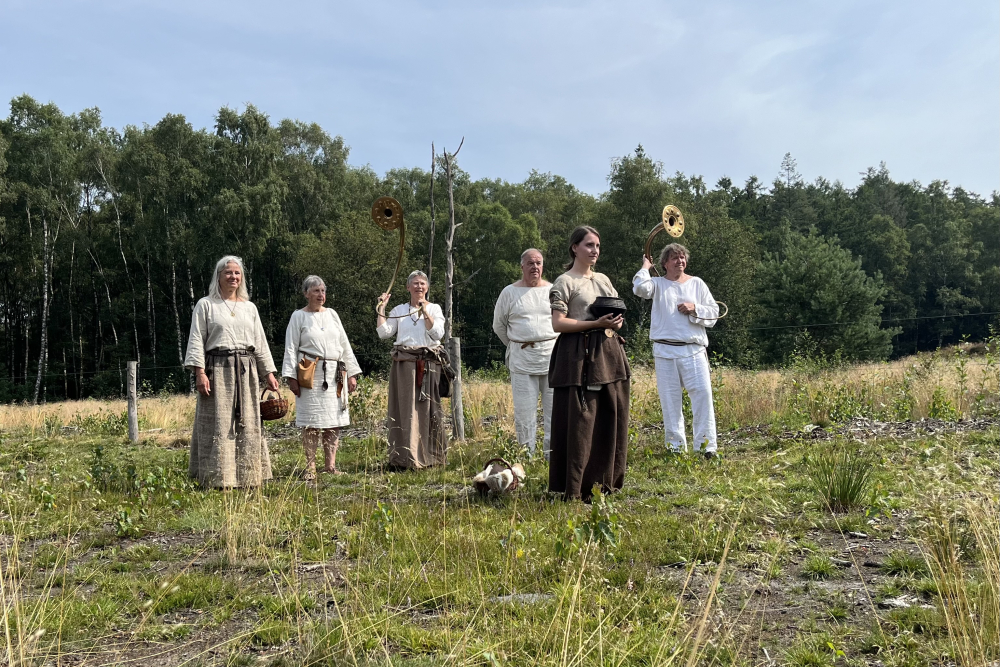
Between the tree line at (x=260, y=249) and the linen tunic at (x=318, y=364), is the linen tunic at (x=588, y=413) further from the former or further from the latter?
the tree line at (x=260, y=249)

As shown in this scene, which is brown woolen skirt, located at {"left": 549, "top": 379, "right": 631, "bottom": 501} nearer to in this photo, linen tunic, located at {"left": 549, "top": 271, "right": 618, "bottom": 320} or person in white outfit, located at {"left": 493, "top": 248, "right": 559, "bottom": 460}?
linen tunic, located at {"left": 549, "top": 271, "right": 618, "bottom": 320}

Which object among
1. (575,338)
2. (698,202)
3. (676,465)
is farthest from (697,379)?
(698,202)

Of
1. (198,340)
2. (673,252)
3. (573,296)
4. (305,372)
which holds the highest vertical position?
(673,252)

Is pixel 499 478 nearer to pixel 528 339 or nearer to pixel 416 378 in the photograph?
pixel 528 339

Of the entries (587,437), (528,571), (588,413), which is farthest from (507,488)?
(528,571)

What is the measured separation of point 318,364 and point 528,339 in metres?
2.02

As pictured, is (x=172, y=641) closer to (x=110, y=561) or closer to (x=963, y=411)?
(x=110, y=561)

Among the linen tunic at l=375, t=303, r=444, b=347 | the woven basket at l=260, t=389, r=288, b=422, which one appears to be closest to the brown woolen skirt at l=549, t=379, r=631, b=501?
the linen tunic at l=375, t=303, r=444, b=347

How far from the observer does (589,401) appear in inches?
199

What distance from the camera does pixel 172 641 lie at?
284 centimetres

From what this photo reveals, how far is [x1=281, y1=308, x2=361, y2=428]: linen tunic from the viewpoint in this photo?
6789 mm

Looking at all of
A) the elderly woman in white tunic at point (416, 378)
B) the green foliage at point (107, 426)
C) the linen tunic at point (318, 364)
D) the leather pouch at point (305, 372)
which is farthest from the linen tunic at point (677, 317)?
the green foliage at point (107, 426)

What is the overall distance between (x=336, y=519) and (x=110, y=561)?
1.23 metres

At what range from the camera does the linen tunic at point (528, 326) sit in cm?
662
